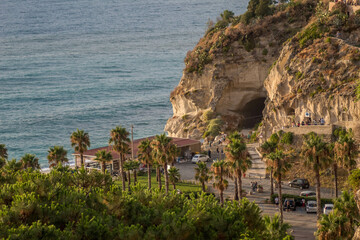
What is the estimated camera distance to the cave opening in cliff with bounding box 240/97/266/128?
93.9 metres

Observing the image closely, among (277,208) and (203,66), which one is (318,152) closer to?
(277,208)

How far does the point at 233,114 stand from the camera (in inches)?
3659

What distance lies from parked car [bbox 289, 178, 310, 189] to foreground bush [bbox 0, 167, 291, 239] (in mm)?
18419

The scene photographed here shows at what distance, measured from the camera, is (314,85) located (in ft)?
245

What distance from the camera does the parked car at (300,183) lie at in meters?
66.7

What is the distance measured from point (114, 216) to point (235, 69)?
46524 mm

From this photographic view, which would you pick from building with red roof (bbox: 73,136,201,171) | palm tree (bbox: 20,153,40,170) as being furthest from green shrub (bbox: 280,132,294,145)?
palm tree (bbox: 20,153,40,170)

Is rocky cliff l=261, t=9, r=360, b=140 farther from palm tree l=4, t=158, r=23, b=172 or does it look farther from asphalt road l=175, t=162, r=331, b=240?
palm tree l=4, t=158, r=23, b=172

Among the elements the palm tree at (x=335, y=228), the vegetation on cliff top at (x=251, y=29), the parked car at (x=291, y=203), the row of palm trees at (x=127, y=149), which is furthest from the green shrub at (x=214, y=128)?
the palm tree at (x=335, y=228)

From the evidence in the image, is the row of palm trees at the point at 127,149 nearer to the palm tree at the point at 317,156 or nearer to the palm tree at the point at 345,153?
the palm tree at the point at 317,156

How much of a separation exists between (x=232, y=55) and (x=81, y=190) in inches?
1757

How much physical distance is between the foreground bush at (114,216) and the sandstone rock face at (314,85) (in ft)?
82.4

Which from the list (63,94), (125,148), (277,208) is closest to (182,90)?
(125,148)

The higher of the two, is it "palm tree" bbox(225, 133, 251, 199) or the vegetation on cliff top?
the vegetation on cliff top
